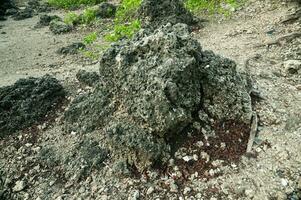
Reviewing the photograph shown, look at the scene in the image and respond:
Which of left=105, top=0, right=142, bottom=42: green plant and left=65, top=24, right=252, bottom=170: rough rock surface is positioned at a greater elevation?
left=65, top=24, right=252, bottom=170: rough rock surface

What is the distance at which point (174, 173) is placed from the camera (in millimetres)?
5625

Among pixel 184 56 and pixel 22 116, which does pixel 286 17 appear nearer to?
pixel 184 56

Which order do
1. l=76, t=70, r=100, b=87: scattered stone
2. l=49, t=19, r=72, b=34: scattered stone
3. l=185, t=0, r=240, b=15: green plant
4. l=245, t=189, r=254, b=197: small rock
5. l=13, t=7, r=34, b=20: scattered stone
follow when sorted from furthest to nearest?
l=13, t=7, r=34, b=20: scattered stone < l=49, t=19, r=72, b=34: scattered stone < l=185, t=0, r=240, b=15: green plant < l=76, t=70, r=100, b=87: scattered stone < l=245, t=189, r=254, b=197: small rock

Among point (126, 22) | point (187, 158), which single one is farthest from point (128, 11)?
point (187, 158)

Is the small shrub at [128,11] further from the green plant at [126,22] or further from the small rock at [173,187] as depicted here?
the small rock at [173,187]

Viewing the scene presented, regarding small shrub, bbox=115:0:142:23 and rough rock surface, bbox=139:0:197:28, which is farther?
small shrub, bbox=115:0:142:23

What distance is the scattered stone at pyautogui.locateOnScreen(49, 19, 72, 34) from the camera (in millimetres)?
15098

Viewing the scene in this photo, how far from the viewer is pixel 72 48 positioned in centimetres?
1252

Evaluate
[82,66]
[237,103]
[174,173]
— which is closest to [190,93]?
[237,103]

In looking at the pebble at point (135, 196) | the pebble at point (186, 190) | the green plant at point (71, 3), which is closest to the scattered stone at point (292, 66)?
the pebble at point (186, 190)

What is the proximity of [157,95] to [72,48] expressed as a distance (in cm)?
752

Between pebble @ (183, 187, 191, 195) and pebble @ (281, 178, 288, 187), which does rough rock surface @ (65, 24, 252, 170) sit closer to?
pebble @ (183, 187, 191, 195)

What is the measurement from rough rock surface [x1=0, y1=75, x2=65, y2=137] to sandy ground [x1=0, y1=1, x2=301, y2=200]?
0.37m

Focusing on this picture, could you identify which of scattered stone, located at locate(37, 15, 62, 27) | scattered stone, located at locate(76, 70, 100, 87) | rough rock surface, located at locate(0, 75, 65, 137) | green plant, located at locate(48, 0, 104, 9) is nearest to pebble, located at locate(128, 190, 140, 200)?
rough rock surface, located at locate(0, 75, 65, 137)
